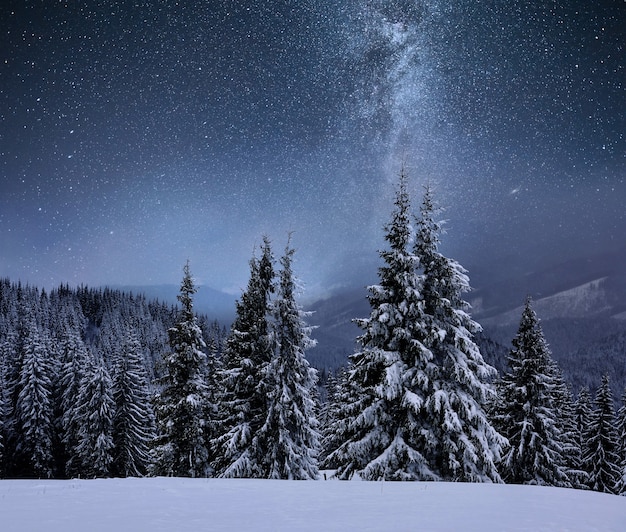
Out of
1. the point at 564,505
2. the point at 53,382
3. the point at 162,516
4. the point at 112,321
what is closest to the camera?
the point at 162,516

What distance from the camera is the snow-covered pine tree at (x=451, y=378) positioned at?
1653cm

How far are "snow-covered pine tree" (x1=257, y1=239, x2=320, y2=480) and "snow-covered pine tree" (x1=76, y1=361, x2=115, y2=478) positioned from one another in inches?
1061

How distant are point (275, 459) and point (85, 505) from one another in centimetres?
1368

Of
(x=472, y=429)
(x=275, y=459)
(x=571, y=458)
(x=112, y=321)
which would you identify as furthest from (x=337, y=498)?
(x=112, y=321)

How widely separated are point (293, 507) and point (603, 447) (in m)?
42.0

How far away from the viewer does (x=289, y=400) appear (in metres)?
21.2

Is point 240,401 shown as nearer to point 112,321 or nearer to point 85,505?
point 85,505

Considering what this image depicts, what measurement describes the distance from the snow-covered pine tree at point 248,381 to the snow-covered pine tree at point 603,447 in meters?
32.3

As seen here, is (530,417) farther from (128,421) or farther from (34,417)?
(34,417)

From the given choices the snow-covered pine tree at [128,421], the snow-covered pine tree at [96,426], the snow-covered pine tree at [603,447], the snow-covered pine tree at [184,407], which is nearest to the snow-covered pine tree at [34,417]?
the snow-covered pine tree at [96,426]

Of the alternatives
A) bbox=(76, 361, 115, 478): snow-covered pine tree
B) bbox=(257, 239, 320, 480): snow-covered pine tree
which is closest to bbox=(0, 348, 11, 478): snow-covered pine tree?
bbox=(76, 361, 115, 478): snow-covered pine tree

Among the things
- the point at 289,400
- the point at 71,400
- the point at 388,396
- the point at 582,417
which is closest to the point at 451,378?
the point at 388,396

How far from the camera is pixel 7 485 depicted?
37.0ft

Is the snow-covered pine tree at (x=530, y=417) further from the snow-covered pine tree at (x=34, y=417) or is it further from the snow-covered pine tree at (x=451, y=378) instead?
the snow-covered pine tree at (x=34, y=417)
